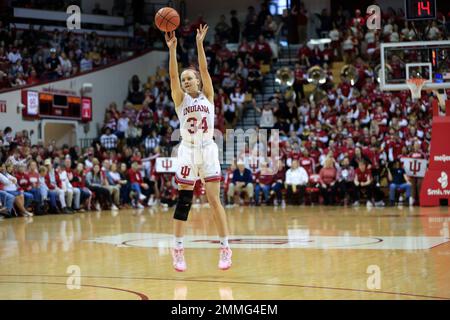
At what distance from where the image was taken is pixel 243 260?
8.77 meters

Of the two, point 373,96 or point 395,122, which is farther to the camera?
point 373,96

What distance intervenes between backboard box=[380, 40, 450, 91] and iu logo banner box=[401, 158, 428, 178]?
236 cm

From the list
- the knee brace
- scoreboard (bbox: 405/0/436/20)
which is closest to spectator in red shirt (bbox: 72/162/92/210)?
scoreboard (bbox: 405/0/436/20)

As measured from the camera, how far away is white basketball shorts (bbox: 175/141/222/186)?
7805 mm

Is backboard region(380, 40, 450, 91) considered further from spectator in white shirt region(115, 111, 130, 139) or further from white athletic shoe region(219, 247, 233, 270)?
white athletic shoe region(219, 247, 233, 270)

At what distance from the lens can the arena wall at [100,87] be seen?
22484mm

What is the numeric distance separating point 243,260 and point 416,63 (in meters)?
11.9

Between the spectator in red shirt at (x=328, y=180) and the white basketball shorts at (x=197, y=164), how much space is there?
13889 mm

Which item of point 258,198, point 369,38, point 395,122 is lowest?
point 258,198

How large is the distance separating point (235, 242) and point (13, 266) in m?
3.65

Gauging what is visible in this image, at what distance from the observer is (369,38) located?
85.7 ft

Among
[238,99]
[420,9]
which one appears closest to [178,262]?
[420,9]

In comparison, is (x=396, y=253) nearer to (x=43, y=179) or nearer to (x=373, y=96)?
(x=43, y=179)
